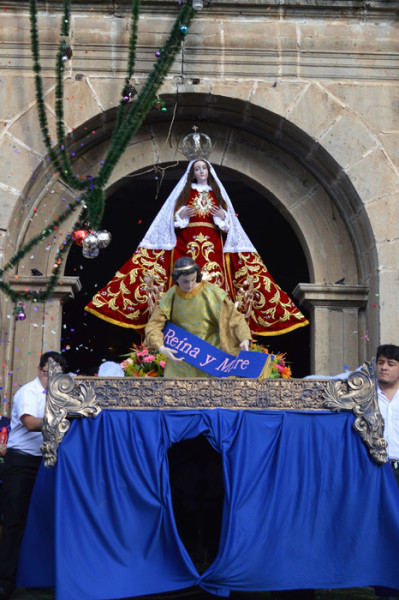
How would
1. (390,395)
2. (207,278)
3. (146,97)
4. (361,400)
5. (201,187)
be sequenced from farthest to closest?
(201,187) → (207,278) → (146,97) → (390,395) → (361,400)

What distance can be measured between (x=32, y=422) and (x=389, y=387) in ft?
7.99

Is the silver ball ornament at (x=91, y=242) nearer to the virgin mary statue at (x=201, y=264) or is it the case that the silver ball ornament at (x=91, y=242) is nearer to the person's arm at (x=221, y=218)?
the virgin mary statue at (x=201, y=264)

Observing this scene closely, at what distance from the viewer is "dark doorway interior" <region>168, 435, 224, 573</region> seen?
5910mm

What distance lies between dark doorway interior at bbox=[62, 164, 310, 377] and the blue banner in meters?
5.86

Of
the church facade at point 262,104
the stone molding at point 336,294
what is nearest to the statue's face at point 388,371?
the church facade at point 262,104

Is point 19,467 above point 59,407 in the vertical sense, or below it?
below

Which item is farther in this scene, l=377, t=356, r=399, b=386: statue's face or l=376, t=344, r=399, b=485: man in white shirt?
l=377, t=356, r=399, b=386: statue's face

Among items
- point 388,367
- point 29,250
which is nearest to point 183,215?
point 29,250

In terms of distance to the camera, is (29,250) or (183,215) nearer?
(29,250)

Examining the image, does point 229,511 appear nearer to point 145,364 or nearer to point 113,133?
point 145,364

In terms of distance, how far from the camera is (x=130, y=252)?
12.3 m

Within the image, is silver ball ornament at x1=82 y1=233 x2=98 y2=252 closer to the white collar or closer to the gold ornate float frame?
the white collar

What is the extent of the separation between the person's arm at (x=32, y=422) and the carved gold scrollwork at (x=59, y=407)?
374mm

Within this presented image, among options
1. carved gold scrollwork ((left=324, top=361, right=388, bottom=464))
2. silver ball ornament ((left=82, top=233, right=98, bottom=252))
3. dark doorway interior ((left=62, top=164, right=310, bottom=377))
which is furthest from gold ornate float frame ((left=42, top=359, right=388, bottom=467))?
dark doorway interior ((left=62, top=164, right=310, bottom=377))
